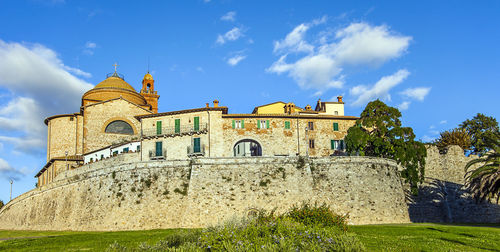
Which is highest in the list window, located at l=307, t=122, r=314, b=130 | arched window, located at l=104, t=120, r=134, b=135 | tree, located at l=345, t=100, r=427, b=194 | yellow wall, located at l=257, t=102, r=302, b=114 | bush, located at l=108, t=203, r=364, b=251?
yellow wall, located at l=257, t=102, r=302, b=114

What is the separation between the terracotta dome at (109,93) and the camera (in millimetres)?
65125

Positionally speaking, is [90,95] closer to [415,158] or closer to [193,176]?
[193,176]

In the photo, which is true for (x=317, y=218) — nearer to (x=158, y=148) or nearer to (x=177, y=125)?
(x=177, y=125)

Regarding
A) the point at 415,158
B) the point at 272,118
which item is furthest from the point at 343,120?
the point at 415,158

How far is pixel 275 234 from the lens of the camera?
17.5 m

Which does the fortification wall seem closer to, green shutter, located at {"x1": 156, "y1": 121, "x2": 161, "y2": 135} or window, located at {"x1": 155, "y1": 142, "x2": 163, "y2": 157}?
window, located at {"x1": 155, "y1": 142, "x2": 163, "y2": 157}

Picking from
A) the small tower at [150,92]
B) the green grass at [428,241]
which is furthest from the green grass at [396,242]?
the small tower at [150,92]

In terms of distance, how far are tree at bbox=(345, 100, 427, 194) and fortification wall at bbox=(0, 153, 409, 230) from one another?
2567mm

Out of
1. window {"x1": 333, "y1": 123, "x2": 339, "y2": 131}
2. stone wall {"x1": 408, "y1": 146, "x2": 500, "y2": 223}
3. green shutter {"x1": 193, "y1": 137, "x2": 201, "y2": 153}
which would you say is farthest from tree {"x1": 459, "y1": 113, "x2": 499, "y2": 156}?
green shutter {"x1": 193, "y1": 137, "x2": 201, "y2": 153}

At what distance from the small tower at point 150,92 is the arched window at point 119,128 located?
15.1 meters

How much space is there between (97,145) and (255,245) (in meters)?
47.8

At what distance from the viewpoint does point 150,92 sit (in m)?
79.4

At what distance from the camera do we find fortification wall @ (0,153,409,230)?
3553 cm

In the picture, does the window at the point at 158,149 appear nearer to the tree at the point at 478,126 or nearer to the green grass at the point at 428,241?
the green grass at the point at 428,241
